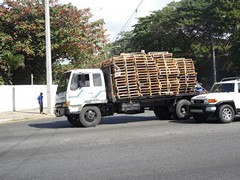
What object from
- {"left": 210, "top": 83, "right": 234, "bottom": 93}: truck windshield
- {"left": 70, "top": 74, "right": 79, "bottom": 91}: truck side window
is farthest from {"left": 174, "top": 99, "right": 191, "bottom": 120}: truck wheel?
{"left": 70, "top": 74, "right": 79, "bottom": 91}: truck side window

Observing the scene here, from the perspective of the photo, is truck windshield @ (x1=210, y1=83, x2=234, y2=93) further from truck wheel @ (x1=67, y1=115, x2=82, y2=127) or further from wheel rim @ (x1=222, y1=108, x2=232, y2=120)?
truck wheel @ (x1=67, y1=115, x2=82, y2=127)

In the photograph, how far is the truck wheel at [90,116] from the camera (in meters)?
13.5

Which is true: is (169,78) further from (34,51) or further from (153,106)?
(34,51)

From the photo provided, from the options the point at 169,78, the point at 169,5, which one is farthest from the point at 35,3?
the point at 169,5

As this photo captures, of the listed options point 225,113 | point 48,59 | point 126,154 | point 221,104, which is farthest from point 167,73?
point 48,59

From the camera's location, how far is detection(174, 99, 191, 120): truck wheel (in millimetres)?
15047

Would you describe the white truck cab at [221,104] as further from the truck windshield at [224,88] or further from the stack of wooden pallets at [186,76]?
the stack of wooden pallets at [186,76]

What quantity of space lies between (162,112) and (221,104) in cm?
354

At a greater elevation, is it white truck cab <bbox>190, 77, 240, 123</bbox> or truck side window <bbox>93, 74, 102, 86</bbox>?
truck side window <bbox>93, 74, 102, 86</bbox>

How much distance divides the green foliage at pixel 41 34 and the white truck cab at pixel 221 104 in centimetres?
1595

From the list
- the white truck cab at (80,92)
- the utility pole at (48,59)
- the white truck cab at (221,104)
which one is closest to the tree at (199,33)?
the utility pole at (48,59)

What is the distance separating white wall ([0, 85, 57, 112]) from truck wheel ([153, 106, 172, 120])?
32.8 ft

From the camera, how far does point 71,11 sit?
28.0 metres

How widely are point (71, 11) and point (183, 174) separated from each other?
78.2ft
